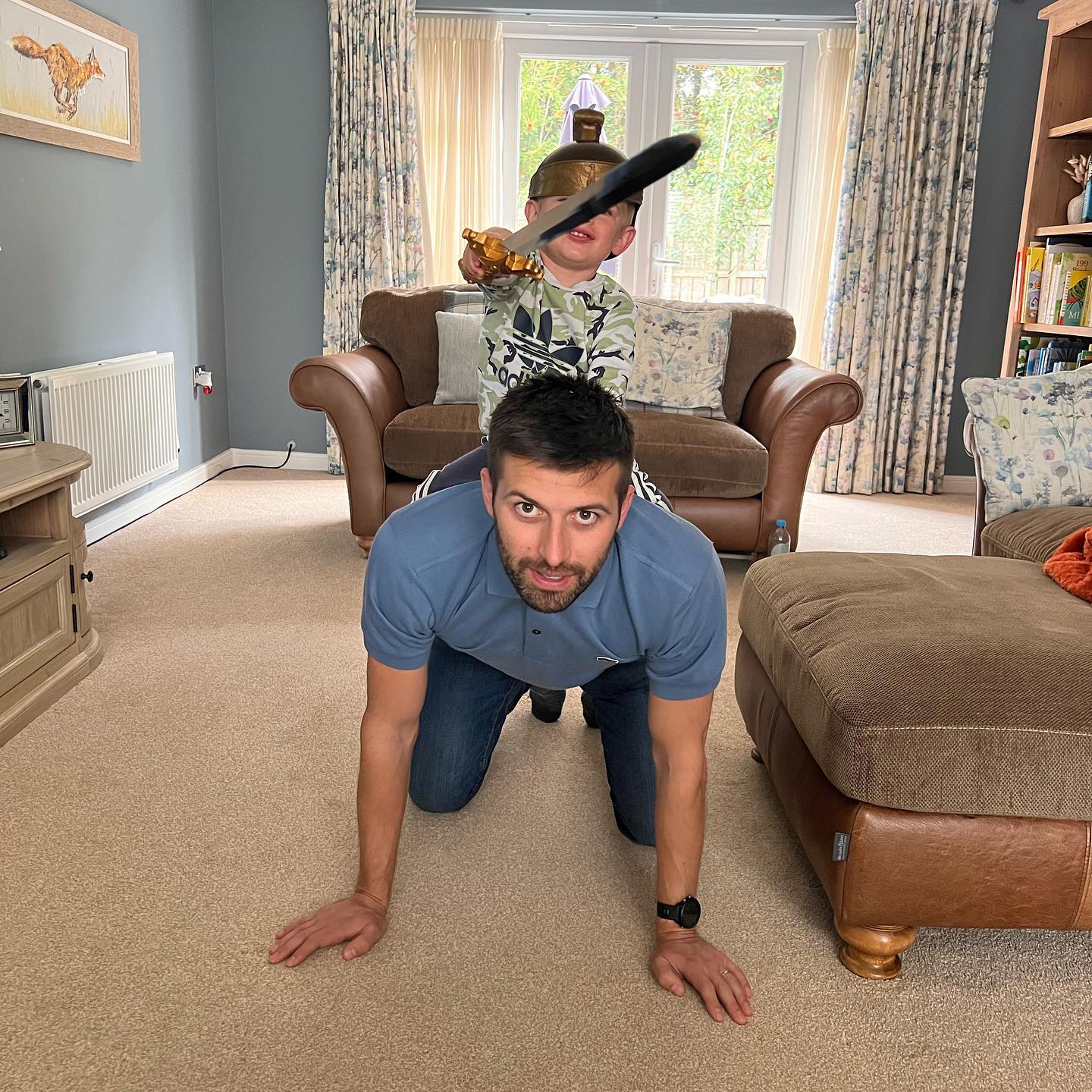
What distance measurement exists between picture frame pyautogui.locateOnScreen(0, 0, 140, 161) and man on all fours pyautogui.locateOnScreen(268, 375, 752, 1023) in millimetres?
2624

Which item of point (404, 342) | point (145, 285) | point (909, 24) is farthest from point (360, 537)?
point (909, 24)

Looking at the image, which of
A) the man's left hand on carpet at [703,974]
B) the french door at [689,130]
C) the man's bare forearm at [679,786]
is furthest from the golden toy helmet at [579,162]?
the french door at [689,130]

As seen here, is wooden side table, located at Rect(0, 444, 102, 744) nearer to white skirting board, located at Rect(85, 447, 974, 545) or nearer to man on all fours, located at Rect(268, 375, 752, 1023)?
man on all fours, located at Rect(268, 375, 752, 1023)

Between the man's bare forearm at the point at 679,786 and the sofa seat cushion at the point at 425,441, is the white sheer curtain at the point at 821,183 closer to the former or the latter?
the sofa seat cushion at the point at 425,441

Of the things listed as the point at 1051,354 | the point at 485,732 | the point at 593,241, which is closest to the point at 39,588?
the point at 485,732

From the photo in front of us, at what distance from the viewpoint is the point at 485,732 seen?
189 cm

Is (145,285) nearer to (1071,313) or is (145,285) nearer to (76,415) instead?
(76,415)

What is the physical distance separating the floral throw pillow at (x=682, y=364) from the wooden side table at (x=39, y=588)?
2139 millimetres

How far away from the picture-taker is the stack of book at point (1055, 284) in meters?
4.09

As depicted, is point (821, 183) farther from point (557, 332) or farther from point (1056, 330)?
point (557, 332)

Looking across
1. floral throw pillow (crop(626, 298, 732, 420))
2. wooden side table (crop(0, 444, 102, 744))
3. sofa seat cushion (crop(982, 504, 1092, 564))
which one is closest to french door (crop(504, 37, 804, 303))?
floral throw pillow (crop(626, 298, 732, 420))

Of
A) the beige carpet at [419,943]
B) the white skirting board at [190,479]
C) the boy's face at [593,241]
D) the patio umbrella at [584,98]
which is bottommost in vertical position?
the beige carpet at [419,943]

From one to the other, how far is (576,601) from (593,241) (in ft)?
1.89

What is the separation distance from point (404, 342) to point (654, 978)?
302cm
